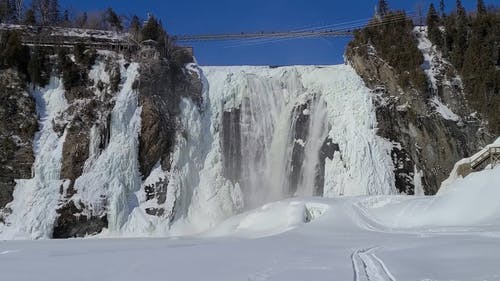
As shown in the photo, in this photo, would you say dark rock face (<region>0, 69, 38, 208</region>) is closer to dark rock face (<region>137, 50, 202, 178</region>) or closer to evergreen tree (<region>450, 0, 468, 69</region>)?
dark rock face (<region>137, 50, 202, 178</region>)

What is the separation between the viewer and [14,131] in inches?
1288

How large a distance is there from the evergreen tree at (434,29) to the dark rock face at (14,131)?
28.6 m

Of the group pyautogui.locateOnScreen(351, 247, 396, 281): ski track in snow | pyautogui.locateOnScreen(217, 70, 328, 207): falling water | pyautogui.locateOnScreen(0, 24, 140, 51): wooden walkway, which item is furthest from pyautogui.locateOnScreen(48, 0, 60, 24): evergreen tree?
pyautogui.locateOnScreen(351, 247, 396, 281): ski track in snow

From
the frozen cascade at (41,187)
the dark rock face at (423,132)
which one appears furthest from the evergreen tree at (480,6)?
the frozen cascade at (41,187)

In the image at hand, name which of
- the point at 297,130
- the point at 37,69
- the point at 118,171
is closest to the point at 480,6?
the point at 297,130

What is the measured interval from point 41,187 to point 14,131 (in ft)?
14.4

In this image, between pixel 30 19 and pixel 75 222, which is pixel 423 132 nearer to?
pixel 75 222

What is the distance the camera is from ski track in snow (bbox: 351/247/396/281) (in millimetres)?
8508

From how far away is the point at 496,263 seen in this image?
9.34 metres

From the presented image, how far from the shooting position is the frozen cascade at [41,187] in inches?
1161

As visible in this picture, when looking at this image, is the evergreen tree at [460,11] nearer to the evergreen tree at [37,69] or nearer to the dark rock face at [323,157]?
the dark rock face at [323,157]

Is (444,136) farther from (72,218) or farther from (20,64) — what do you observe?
(20,64)

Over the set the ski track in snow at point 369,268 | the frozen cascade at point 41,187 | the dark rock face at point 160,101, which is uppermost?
the dark rock face at point 160,101

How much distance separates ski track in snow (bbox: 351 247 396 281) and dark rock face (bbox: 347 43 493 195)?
22785 millimetres
